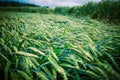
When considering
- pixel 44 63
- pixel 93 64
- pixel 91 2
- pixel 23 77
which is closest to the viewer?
pixel 23 77

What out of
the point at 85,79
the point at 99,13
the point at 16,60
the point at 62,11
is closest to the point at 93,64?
the point at 85,79

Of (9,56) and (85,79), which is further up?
(9,56)

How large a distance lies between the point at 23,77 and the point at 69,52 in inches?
26.8

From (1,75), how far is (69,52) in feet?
2.32

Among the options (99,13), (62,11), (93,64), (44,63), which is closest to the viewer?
(44,63)

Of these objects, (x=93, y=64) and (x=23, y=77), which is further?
(x=93, y=64)

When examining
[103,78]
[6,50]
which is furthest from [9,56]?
[103,78]

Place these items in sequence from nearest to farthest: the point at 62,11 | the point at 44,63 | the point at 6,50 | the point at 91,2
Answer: the point at 44,63
the point at 6,50
the point at 91,2
the point at 62,11

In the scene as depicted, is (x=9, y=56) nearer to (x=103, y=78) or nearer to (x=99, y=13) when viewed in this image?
(x=103, y=78)

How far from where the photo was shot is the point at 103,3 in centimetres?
908

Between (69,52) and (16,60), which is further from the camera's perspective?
(69,52)

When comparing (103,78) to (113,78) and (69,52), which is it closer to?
(113,78)

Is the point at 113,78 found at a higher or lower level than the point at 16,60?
lower

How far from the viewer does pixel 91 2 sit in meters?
10.5
